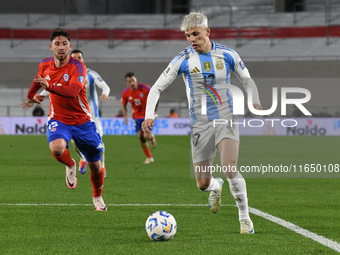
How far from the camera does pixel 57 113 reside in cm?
588

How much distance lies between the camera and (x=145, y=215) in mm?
5703

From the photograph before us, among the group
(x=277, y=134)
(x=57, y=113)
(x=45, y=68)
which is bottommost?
(x=277, y=134)

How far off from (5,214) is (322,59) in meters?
25.8

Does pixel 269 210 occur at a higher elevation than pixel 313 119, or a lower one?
higher

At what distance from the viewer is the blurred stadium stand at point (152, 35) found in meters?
29.3

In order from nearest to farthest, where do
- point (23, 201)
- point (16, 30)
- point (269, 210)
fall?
point (269, 210) < point (23, 201) < point (16, 30)

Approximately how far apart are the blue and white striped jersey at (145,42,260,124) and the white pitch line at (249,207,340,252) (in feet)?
4.58

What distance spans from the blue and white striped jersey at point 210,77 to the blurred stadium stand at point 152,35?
22363 mm

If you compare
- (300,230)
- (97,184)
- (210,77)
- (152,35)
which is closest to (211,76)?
(210,77)

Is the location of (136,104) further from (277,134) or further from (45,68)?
(277,134)

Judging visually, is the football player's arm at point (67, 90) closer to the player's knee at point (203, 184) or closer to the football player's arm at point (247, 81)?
the player's knee at point (203, 184)

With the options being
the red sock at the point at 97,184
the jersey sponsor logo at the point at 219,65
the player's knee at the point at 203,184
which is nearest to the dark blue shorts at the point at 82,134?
the red sock at the point at 97,184

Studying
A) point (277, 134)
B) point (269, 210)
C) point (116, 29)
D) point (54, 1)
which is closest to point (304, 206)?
point (269, 210)

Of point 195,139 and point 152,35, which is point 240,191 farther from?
point 152,35
